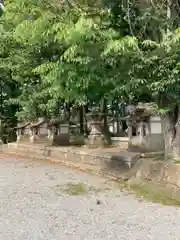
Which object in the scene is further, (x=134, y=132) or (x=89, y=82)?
(x=134, y=132)

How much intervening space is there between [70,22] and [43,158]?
281 inches

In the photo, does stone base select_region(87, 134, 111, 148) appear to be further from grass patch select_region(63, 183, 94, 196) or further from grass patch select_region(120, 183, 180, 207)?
grass patch select_region(120, 183, 180, 207)

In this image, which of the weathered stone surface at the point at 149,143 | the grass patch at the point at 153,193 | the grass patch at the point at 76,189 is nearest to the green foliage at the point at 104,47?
the grass patch at the point at 153,193

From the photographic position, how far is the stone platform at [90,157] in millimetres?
9227

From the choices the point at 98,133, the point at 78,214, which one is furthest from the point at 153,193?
the point at 98,133

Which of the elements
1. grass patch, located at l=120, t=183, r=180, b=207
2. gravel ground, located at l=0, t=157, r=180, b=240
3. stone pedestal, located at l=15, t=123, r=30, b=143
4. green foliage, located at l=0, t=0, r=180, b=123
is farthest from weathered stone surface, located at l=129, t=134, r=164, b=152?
stone pedestal, located at l=15, t=123, r=30, b=143

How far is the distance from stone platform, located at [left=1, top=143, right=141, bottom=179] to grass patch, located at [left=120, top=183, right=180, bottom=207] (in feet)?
3.42

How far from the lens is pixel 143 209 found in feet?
21.0

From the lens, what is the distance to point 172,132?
27.2ft

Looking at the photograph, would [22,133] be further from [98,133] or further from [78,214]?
[78,214]

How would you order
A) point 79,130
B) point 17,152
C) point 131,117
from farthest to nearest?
1. point 79,130
2. point 17,152
3. point 131,117

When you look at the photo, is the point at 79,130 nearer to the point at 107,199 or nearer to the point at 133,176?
the point at 133,176

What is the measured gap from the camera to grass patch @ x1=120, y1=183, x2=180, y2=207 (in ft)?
22.7

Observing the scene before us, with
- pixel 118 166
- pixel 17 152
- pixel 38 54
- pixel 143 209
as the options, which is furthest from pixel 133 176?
pixel 17 152
